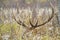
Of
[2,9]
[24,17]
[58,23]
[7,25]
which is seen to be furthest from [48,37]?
[2,9]

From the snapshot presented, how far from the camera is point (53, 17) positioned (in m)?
2.91

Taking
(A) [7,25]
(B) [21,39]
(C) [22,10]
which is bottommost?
(B) [21,39]

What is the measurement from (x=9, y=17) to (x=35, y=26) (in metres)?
0.44

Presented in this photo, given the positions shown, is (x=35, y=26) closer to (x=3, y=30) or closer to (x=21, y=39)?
(x=21, y=39)

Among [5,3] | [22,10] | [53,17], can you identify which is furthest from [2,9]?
[53,17]

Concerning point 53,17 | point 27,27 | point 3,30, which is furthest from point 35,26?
point 3,30

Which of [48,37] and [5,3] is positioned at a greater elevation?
[5,3]

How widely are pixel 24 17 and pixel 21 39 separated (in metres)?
0.36

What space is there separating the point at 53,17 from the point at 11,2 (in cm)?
72

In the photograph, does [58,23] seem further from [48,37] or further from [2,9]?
[2,9]

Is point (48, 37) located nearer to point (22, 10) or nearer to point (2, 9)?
point (22, 10)

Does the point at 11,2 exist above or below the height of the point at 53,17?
above

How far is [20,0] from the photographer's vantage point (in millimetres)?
2947

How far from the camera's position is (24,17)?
296 cm
